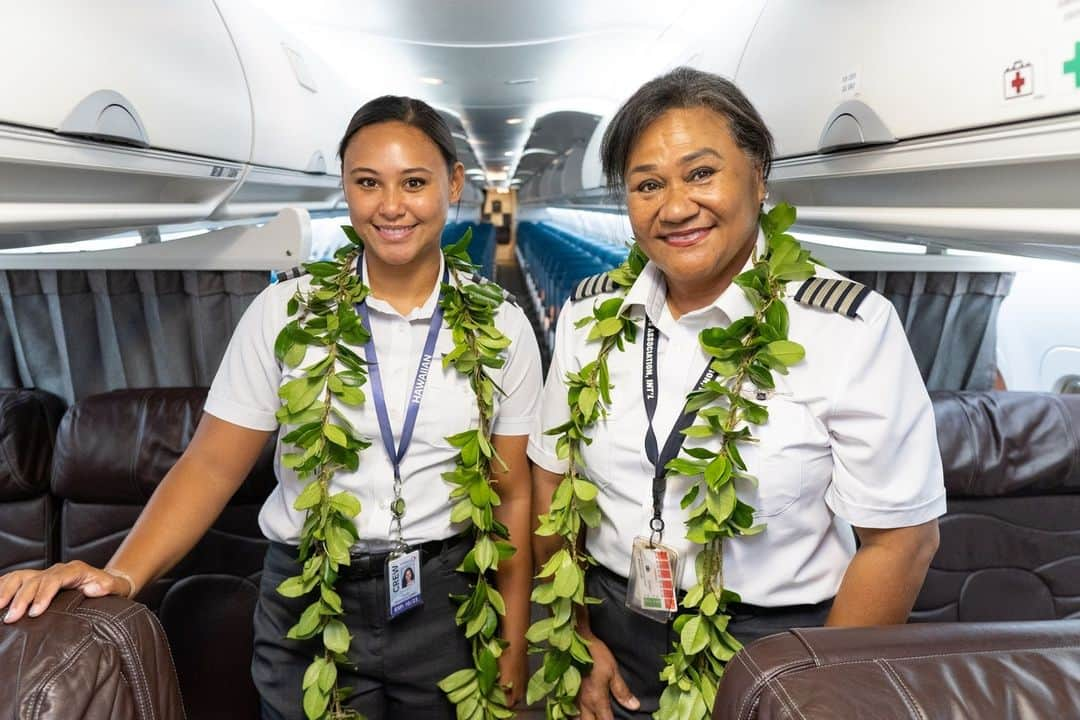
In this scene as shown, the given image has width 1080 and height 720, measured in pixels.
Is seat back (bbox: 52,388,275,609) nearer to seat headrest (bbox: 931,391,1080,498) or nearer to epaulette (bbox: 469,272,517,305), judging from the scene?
epaulette (bbox: 469,272,517,305)

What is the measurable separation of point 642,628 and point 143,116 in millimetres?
1854

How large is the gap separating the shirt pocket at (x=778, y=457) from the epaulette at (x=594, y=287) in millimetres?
548

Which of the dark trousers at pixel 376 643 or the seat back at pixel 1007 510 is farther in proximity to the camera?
the seat back at pixel 1007 510

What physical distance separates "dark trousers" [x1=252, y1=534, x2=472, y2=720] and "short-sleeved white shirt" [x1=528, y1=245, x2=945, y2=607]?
1.43 feet

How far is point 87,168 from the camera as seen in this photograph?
6.07 feet

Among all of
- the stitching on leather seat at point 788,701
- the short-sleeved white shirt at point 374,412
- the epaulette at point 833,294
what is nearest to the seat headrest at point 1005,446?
the epaulette at point 833,294

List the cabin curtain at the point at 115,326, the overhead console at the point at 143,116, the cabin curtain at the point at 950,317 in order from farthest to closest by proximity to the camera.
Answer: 1. the cabin curtain at the point at 950,317
2. the cabin curtain at the point at 115,326
3. the overhead console at the point at 143,116

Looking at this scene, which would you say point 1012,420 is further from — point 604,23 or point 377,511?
point 604,23

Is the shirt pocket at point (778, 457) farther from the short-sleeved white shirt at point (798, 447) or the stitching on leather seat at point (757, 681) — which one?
the stitching on leather seat at point (757, 681)

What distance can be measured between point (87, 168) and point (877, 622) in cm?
206

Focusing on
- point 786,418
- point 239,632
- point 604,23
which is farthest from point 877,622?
point 604,23

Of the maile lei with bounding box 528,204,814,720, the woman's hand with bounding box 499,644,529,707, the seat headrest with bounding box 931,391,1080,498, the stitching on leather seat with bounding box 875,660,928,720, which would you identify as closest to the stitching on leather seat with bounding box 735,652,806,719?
the stitching on leather seat with bounding box 875,660,928,720

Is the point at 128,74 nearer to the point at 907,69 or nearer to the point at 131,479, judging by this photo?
the point at 131,479

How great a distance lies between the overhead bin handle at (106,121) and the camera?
173cm
